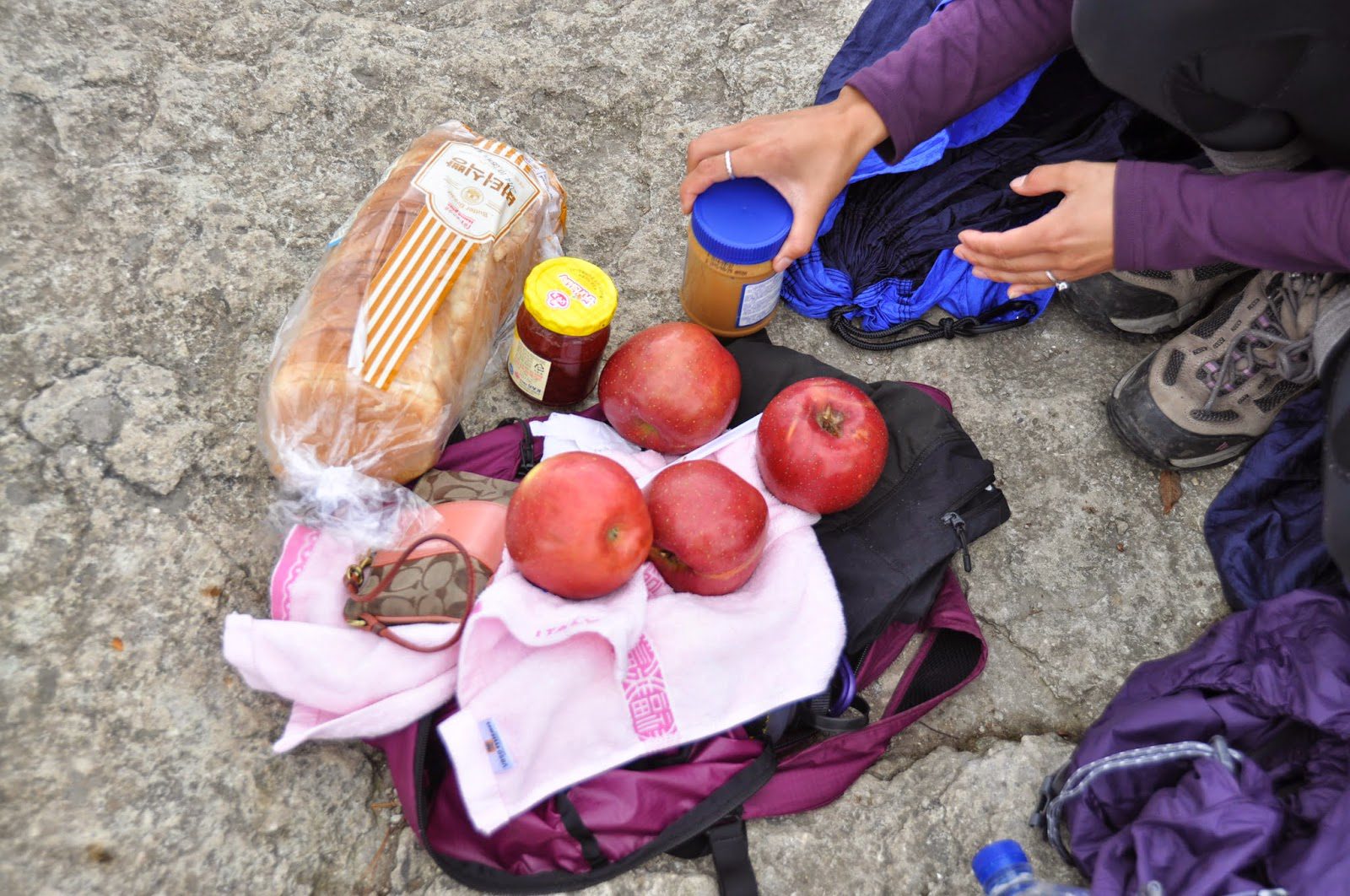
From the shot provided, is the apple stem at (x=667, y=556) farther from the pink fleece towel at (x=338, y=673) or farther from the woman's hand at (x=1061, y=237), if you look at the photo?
the woman's hand at (x=1061, y=237)

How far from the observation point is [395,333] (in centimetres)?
174

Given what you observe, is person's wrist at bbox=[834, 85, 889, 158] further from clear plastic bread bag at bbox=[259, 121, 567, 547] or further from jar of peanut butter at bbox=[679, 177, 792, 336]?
clear plastic bread bag at bbox=[259, 121, 567, 547]

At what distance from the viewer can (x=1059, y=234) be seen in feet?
5.75

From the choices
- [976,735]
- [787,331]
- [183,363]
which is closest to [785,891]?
[976,735]

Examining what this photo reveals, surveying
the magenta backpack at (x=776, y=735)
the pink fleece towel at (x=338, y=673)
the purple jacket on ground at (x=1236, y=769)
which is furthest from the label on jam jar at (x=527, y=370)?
the purple jacket on ground at (x=1236, y=769)

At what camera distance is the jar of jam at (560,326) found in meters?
1.82

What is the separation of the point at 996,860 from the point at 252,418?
1712mm

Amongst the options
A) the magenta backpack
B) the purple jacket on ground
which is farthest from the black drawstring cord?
the purple jacket on ground

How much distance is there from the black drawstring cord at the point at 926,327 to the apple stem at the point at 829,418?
56 centimetres

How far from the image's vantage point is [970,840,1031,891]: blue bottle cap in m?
1.48

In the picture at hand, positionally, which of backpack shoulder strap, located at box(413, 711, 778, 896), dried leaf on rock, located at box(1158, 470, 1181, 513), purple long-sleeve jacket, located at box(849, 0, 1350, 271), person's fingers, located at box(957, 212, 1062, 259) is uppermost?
purple long-sleeve jacket, located at box(849, 0, 1350, 271)

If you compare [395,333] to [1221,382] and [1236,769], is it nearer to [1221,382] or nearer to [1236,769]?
[1236,769]

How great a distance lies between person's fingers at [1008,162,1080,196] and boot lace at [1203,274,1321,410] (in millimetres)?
615

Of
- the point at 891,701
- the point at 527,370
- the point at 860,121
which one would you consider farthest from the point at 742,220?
the point at 891,701
